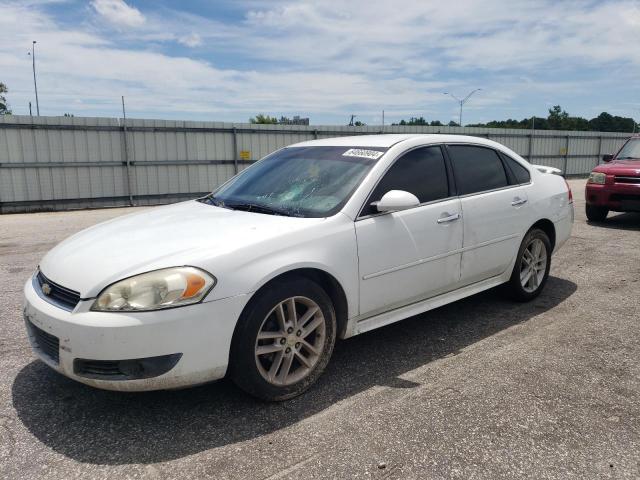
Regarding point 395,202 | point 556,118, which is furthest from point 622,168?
point 556,118

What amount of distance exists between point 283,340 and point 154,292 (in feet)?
2.60

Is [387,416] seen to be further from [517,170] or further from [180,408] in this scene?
[517,170]

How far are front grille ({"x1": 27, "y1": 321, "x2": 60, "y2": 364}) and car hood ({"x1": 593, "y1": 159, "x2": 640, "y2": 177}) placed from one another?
9.50m

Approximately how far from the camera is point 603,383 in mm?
3246

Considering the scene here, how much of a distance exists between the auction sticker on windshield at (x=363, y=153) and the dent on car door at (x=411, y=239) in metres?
0.14

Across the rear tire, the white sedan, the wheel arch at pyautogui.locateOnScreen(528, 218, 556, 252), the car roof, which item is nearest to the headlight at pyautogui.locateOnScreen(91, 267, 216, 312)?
the white sedan

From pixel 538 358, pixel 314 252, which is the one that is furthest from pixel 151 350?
pixel 538 358

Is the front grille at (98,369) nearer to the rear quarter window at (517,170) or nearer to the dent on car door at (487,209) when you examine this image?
the dent on car door at (487,209)

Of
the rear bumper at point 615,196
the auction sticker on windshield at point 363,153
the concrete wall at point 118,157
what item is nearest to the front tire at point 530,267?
the auction sticker on windshield at point 363,153

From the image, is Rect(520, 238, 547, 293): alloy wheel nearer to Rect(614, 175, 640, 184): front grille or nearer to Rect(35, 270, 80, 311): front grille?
Rect(35, 270, 80, 311): front grille

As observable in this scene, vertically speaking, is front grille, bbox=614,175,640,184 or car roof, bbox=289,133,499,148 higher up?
car roof, bbox=289,133,499,148

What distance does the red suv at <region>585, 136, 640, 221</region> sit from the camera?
359 inches

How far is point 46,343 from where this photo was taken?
9.03 feet

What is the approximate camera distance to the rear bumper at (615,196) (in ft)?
Result: 29.9
